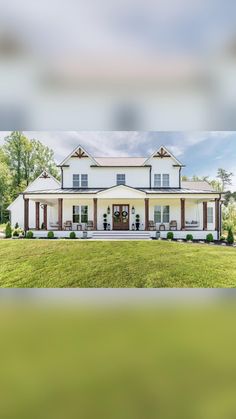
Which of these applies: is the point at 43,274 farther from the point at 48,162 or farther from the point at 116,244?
the point at 48,162

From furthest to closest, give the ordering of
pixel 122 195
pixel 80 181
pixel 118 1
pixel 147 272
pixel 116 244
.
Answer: pixel 80 181 → pixel 122 195 → pixel 116 244 → pixel 147 272 → pixel 118 1

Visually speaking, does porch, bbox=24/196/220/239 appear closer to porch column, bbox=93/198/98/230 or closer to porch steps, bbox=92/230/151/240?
porch column, bbox=93/198/98/230

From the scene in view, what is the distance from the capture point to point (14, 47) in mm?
2408

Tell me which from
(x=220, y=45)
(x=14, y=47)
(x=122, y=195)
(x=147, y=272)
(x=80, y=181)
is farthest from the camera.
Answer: (x=80, y=181)

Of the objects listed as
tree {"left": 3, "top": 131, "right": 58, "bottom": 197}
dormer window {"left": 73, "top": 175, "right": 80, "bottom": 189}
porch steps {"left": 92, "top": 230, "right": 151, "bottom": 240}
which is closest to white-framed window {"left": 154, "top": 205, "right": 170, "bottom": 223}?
porch steps {"left": 92, "top": 230, "right": 151, "bottom": 240}

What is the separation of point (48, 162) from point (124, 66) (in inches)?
377

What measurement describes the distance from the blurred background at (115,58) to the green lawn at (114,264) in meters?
6.24

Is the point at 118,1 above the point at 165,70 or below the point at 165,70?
above

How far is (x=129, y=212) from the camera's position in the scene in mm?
13828

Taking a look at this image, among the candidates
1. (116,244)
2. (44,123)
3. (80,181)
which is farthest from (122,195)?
(44,123)

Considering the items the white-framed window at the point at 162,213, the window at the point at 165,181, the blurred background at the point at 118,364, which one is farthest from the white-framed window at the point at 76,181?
the blurred background at the point at 118,364

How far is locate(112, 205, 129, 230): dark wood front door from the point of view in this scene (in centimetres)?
1382

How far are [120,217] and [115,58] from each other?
1124cm

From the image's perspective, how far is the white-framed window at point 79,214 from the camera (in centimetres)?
1381
